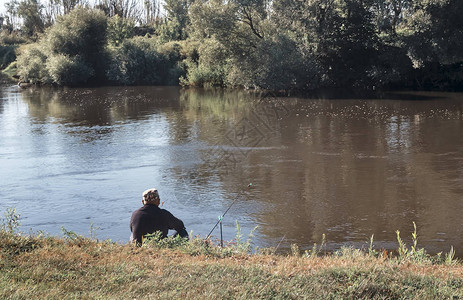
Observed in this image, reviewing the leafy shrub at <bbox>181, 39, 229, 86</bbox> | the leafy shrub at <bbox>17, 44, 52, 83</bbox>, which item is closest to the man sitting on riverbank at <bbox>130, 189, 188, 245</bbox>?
the leafy shrub at <bbox>181, 39, 229, 86</bbox>

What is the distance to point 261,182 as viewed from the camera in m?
14.3

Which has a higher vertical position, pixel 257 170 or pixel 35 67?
pixel 35 67

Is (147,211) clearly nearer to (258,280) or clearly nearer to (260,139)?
(258,280)

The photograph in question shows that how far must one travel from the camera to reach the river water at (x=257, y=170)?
36.8 ft

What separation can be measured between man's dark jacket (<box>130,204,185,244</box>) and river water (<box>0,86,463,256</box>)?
2.60 meters

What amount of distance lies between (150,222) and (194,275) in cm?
226

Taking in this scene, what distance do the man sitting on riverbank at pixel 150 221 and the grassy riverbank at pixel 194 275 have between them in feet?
2.78

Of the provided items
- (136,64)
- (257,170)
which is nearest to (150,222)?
(257,170)

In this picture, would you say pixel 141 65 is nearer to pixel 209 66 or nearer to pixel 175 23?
pixel 209 66

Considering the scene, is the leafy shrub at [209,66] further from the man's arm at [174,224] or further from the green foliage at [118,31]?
the man's arm at [174,224]

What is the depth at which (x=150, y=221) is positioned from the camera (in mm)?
8023

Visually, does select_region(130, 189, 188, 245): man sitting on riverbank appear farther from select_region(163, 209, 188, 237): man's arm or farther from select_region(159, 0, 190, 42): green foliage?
select_region(159, 0, 190, 42): green foliage

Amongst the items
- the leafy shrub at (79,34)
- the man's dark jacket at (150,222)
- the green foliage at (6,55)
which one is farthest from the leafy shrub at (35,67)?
the man's dark jacket at (150,222)

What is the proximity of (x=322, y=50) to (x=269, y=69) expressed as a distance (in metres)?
3.74
